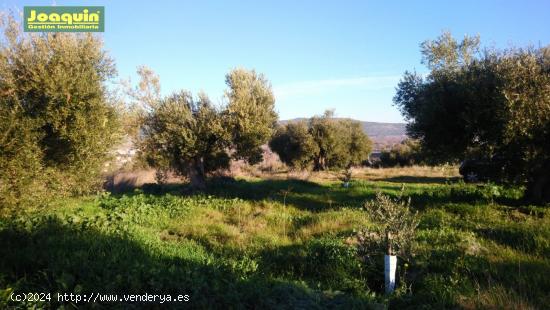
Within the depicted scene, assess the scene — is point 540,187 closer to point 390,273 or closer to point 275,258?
point 390,273

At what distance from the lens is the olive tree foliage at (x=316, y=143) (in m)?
35.4

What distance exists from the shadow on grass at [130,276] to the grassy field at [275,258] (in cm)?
2

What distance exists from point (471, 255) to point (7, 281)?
8582 mm

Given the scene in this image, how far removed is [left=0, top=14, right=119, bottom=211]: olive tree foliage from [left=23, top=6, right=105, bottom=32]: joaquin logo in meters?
0.33

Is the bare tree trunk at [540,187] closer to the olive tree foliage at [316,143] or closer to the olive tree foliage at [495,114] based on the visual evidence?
the olive tree foliage at [495,114]

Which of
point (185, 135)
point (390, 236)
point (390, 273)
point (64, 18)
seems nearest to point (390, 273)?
point (390, 273)

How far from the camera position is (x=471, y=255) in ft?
23.3

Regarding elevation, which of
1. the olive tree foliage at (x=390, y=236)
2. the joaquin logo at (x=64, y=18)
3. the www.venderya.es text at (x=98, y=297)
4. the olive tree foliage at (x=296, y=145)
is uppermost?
the joaquin logo at (x=64, y=18)

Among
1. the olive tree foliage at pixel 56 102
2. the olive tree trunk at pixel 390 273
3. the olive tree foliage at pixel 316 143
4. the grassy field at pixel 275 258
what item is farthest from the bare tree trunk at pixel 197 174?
the olive tree foliage at pixel 316 143

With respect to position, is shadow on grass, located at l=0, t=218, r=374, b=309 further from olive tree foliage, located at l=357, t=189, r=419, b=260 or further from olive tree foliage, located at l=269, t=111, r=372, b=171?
A: olive tree foliage, located at l=269, t=111, r=372, b=171

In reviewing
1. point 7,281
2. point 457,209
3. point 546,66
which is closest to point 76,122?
point 7,281

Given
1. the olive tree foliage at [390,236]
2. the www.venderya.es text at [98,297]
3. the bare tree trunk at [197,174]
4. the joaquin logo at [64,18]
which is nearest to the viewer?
the www.venderya.es text at [98,297]

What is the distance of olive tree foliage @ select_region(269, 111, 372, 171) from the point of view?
3538cm

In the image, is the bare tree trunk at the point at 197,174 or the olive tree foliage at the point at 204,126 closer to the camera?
the olive tree foliage at the point at 204,126
